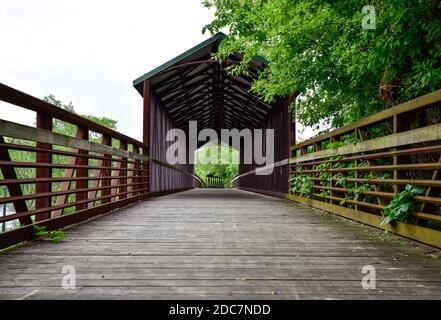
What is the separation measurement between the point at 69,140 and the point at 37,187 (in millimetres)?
623

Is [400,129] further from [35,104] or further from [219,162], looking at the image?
[219,162]

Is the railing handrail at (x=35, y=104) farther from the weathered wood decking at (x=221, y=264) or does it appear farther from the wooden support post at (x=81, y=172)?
the weathered wood decking at (x=221, y=264)

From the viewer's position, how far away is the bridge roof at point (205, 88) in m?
8.34

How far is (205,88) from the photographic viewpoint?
12.1 meters

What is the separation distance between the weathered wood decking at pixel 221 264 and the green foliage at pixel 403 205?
19 centimetres

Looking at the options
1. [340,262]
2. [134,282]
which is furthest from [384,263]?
[134,282]

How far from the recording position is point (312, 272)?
2.01m

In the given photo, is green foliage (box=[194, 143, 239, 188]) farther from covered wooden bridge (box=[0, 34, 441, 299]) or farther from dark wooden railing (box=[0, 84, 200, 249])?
dark wooden railing (box=[0, 84, 200, 249])

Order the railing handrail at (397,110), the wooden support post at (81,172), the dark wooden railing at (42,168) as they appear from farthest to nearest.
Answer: the wooden support post at (81,172)
the railing handrail at (397,110)
the dark wooden railing at (42,168)

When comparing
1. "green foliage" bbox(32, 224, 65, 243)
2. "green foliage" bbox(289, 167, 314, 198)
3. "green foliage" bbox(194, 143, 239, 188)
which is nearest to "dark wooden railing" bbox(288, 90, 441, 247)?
"green foliage" bbox(289, 167, 314, 198)

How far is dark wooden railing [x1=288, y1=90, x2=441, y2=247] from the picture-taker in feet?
8.65

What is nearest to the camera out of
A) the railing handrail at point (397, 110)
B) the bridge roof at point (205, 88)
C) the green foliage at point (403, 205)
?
the railing handrail at point (397, 110)

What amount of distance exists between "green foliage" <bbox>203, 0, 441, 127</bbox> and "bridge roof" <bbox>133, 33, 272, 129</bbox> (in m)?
1.94

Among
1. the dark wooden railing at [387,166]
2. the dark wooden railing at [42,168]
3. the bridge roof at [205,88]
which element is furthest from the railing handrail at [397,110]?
the dark wooden railing at [42,168]
